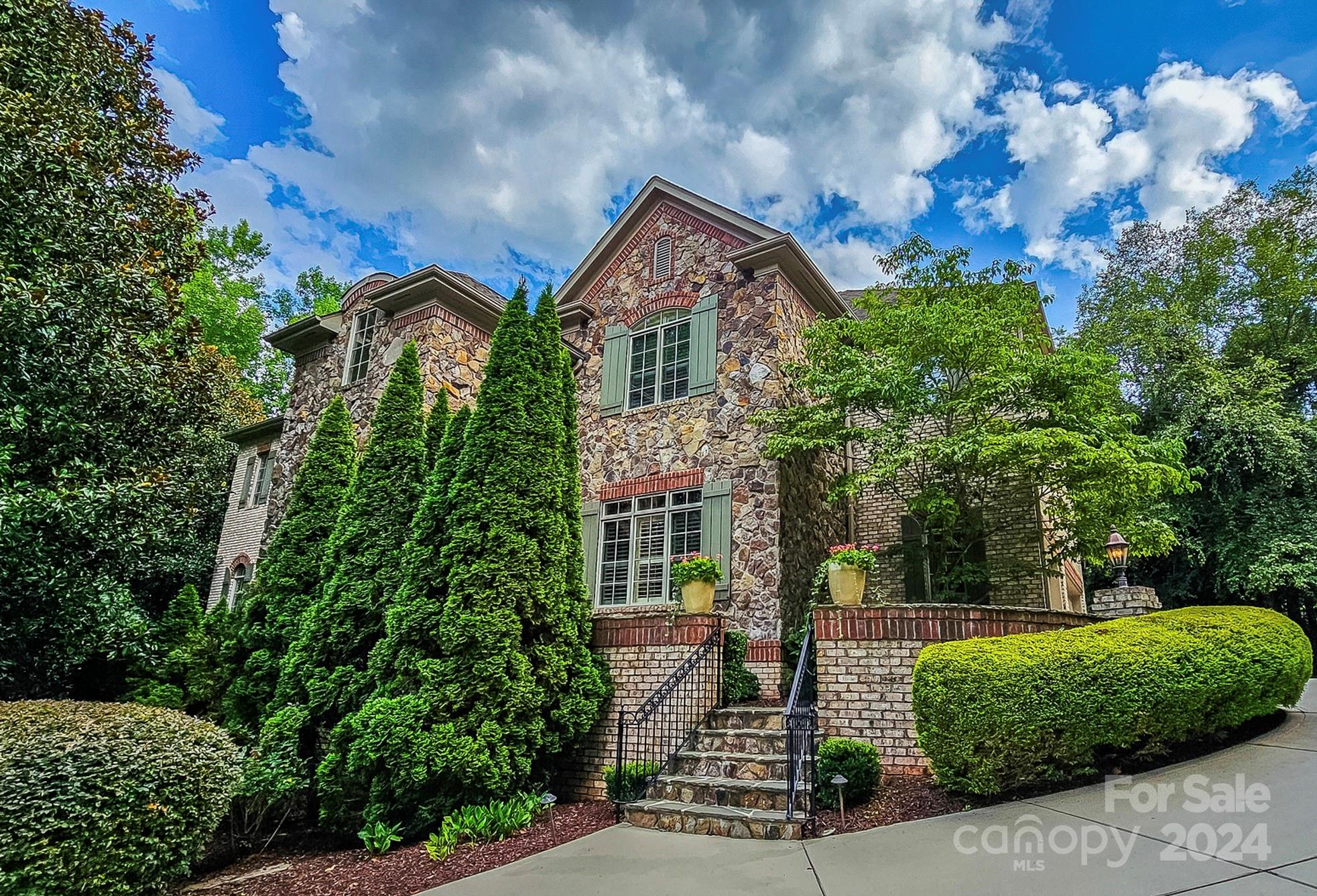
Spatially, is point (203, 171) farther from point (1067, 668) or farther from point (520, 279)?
point (1067, 668)

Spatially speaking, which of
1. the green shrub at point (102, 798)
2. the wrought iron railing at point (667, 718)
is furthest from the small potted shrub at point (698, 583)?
the green shrub at point (102, 798)

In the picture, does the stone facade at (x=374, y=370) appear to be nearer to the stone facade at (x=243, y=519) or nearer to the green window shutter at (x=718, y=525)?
the stone facade at (x=243, y=519)

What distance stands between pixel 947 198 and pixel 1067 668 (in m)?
9.63

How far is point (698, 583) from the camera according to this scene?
26.4 ft

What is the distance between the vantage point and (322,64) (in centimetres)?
1187

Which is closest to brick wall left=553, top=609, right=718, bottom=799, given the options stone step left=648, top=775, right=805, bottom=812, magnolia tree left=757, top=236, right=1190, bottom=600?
stone step left=648, top=775, right=805, bottom=812

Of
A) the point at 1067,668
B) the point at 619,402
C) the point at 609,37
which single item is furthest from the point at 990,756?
the point at 609,37

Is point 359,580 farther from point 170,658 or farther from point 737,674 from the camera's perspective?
point 737,674

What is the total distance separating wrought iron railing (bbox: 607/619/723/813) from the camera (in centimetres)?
623

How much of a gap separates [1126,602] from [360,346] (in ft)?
41.1

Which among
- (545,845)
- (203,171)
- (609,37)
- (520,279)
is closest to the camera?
(545,845)

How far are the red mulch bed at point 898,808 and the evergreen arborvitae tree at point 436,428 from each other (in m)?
5.73

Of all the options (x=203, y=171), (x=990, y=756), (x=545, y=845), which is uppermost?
(x=203, y=171)

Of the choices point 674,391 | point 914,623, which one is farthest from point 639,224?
point 914,623
